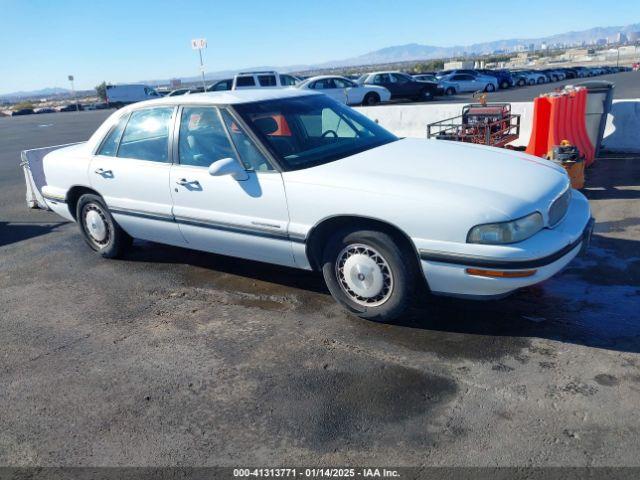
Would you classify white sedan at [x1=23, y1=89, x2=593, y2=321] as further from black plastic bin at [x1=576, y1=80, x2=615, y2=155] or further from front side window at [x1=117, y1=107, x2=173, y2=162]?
black plastic bin at [x1=576, y1=80, x2=615, y2=155]

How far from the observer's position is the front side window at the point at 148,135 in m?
4.87

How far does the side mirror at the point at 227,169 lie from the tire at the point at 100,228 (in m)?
1.86

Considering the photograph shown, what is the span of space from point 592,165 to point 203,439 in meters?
7.87

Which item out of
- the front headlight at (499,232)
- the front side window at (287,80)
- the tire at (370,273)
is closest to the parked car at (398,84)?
the front side window at (287,80)

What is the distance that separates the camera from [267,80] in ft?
78.9

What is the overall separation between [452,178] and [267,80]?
70.7ft

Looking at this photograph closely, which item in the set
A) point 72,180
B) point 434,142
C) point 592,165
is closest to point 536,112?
point 592,165

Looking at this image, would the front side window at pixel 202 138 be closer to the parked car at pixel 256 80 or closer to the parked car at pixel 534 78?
the parked car at pixel 256 80

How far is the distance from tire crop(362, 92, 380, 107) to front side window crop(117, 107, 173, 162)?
21.7 metres

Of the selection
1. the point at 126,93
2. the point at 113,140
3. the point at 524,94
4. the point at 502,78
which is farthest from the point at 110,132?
the point at 126,93

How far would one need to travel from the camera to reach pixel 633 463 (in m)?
2.52

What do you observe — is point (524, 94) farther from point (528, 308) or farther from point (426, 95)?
point (528, 308)

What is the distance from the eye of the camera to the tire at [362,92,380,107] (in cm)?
2589

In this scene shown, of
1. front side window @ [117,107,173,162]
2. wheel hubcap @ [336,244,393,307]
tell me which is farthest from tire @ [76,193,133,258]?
wheel hubcap @ [336,244,393,307]
